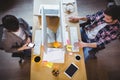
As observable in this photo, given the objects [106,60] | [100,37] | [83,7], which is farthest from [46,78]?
[83,7]

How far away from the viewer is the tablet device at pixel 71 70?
2461 mm

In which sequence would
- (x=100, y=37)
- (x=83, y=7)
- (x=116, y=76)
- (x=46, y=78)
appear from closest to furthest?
(x=46, y=78) → (x=100, y=37) → (x=116, y=76) → (x=83, y=7)

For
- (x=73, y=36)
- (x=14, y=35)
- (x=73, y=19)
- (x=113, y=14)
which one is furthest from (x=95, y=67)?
(x=14, y=35)

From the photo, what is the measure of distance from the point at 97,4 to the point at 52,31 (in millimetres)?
1772

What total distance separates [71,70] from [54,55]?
318 mm

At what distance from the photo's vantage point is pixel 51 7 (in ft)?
9.34

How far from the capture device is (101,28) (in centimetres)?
260

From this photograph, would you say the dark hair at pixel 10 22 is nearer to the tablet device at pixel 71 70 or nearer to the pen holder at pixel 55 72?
the pen holder at pixel 55 72

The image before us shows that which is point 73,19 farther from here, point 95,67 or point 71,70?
point 95,67

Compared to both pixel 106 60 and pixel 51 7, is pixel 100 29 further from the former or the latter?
pixel 106 60

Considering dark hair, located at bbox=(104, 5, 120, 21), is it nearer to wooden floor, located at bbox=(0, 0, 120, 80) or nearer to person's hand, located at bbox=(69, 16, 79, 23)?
person's hand, located at bbox=(69, 16, 79, 23)

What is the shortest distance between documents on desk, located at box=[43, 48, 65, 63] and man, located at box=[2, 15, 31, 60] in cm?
37

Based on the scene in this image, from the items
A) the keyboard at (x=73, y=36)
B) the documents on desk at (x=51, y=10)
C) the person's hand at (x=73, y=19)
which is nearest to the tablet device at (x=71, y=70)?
the keyboard at (x=73, y=36)

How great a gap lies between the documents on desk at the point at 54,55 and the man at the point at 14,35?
371 millimetres
